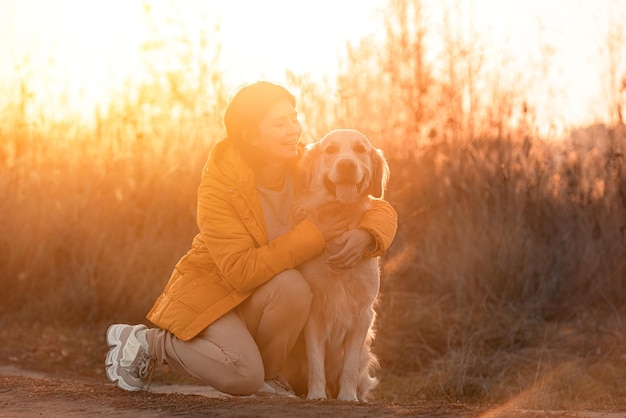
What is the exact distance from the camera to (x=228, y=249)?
12.1ft

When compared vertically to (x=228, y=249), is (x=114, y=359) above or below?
below

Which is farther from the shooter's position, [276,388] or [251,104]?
[276,388]

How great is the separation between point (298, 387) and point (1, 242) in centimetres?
362

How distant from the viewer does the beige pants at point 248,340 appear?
3738 millimetres

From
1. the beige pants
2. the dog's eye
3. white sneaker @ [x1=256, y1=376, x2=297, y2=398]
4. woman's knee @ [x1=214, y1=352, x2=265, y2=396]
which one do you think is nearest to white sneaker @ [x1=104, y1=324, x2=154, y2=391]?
the beige pants

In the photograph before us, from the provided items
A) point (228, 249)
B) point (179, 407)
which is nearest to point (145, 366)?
point (179, 407)

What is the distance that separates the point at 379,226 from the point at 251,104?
2.45 ft

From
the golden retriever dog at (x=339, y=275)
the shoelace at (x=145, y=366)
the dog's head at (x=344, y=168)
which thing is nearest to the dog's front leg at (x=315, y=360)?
the golden retriever dog at (x=339, y=275)

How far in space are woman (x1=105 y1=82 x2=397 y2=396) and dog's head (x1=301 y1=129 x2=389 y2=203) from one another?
110 millimetres

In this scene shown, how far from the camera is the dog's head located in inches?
149

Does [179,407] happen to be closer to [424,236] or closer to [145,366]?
[145,366]

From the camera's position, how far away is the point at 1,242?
691 cm

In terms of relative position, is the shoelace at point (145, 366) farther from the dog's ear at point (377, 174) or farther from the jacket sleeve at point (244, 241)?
the dog's ear at point (377, 174)

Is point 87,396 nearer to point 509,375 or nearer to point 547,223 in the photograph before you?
point 509,375
